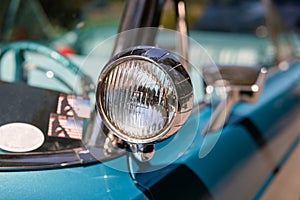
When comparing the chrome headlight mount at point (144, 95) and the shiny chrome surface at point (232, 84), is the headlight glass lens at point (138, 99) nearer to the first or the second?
the chrome headlight mount at point (144, 95)

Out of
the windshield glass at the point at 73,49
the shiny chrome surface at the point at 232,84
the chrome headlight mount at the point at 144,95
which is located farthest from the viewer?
the shiny chrome surface at the point at 232,84

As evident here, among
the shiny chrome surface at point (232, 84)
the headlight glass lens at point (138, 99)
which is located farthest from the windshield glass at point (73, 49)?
the headlight glass lens at point (138, 99)

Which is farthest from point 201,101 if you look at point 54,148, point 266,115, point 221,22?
point 221,22

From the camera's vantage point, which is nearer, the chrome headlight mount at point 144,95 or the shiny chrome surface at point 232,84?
the chrome headlight mount at point 144,95

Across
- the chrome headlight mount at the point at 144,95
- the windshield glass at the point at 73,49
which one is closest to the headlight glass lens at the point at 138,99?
the chrome headlight mount at the point at 144,95

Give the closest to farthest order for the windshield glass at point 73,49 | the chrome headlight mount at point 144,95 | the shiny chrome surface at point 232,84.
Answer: the chrome headlight mount at point 144,95 → the windshield glass at point 73,49 → the shiny chrome surface at point 232,84

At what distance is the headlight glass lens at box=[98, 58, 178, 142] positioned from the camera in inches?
40.6

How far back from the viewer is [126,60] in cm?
104

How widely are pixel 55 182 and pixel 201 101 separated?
82 cm

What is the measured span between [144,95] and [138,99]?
0.7 inches

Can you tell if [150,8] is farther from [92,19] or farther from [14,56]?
[92,19]

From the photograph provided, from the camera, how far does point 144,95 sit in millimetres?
1054

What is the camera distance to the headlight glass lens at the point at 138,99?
1032mm

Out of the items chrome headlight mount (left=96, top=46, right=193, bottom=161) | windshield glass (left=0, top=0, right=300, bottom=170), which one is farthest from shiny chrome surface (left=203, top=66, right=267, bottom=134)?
chrome headlight mount (left=96, top=46, right=193, bottom=161)
